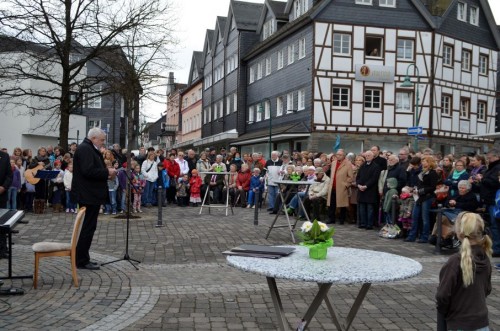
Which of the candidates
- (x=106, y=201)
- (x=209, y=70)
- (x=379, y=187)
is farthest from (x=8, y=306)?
(x=209, y=70)

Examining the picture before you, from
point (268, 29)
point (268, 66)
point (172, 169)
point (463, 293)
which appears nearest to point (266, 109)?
point (268, 66)

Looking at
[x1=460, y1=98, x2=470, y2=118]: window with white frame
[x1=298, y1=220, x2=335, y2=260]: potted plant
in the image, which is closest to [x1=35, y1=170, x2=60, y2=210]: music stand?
[x1=298, y1=220, x2=335, y2=260]: potted plant

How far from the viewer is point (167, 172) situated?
63.8 feet

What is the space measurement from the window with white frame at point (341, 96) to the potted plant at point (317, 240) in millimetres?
28033

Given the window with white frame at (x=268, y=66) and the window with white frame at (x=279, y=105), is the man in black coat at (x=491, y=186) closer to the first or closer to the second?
the window with white frame at (x=279, y=105)

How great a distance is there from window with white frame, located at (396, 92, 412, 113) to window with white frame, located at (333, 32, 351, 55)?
12.6 ft

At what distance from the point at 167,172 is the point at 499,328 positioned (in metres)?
14.7

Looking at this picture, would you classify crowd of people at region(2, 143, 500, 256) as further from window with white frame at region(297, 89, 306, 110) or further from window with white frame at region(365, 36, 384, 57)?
window with white frame at region(365, 36, 384, 57)

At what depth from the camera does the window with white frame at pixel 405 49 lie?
3244 centimetres

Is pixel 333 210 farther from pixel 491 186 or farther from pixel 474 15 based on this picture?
pixel 474 15

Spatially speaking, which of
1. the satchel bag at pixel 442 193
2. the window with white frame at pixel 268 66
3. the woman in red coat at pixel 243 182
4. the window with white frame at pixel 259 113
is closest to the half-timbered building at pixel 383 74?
the window with white frame at pixel 268 66

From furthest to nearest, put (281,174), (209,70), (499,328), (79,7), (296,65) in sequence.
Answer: (209,70)
(296,65)
(79,7)
(281,174)
(499,328)

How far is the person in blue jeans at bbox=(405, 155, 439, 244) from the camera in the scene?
11.4 metres

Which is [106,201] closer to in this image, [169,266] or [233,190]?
[169,266]
